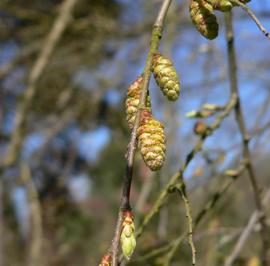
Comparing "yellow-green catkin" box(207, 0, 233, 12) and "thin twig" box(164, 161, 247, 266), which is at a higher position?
"thin twig" box(164, 161, 247, 266)

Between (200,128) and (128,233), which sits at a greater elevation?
(200,128)

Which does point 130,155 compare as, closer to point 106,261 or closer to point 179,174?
point 106,261

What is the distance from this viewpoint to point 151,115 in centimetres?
58

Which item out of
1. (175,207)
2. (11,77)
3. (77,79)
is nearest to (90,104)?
(77,79)

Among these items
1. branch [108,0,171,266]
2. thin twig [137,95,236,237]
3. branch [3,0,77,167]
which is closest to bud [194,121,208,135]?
thin twig [137,95,236,237]

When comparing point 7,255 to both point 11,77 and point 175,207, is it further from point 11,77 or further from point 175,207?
point 175,207

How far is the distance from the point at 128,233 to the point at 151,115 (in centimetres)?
11

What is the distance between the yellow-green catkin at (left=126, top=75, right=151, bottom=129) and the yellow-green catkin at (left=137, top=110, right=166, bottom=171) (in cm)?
2

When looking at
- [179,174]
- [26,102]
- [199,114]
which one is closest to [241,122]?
[199,114]

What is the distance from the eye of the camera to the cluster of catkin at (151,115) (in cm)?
54

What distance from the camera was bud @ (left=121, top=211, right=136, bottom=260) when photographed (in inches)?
22.3

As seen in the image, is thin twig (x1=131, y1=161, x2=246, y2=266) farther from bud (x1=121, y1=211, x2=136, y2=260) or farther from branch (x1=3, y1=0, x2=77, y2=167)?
branch (x1=3, y1=0, x2=77, y2=167)

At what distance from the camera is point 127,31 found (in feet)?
16.8

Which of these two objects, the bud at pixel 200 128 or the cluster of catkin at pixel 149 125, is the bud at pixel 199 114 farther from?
the cluster of catkin at pixel 149 125
